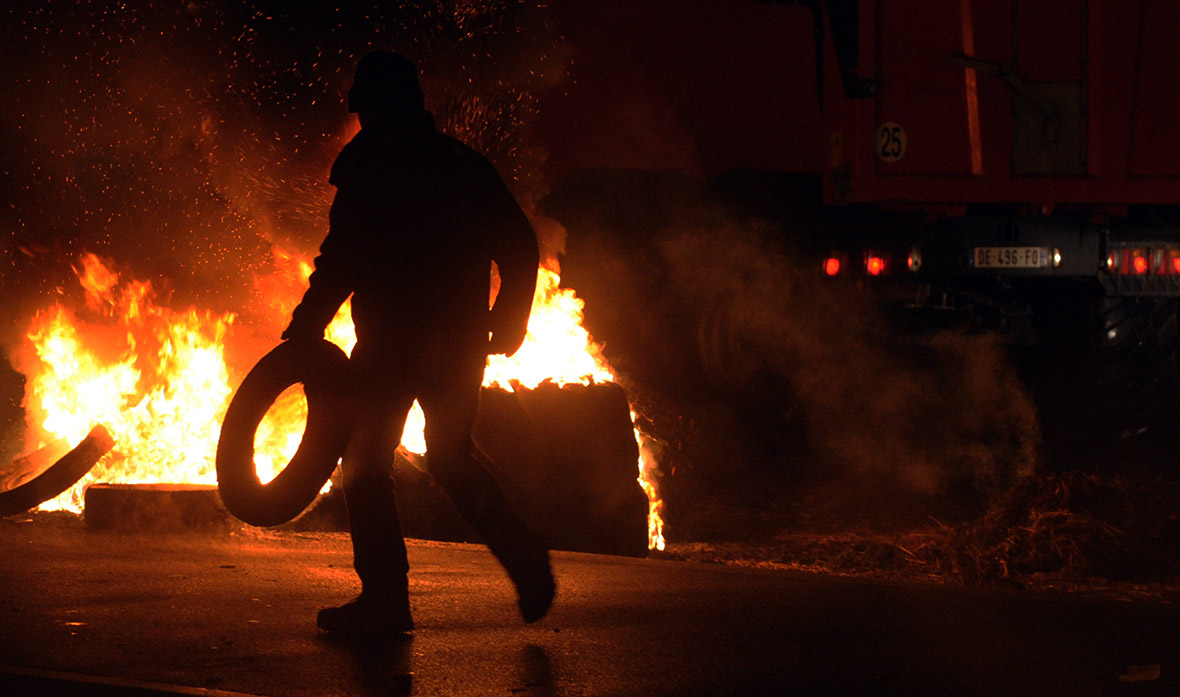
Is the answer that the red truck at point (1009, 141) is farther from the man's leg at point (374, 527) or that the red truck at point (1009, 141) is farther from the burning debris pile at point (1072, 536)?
the man's leg at point (374, 527)

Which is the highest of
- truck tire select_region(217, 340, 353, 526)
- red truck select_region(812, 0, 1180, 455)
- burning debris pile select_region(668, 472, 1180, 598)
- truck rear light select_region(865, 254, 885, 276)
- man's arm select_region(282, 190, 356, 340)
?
red truck select_region(812, 0, 1180, 455)

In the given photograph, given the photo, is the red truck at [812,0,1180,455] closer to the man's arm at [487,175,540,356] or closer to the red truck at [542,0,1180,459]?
the red truck at [542,0,1180,459]

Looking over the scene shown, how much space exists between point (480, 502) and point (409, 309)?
71cm

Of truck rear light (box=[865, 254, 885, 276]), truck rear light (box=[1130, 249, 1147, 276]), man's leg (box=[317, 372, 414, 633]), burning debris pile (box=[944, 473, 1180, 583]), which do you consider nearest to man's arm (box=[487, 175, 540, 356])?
man's leg (box=[317, 372, 414, 633])

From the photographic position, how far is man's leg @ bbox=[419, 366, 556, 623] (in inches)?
166

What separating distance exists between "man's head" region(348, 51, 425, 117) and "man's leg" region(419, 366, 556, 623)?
973 millimetres

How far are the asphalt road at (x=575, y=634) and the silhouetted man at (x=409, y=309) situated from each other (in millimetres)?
313

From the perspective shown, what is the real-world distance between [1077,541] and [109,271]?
663cm

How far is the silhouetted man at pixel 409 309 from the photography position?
13.6 ft

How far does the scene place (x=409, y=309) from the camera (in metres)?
4.15

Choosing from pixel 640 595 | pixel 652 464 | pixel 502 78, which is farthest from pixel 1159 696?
pixel 502 78

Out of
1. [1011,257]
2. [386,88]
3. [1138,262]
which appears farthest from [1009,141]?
[386,88]

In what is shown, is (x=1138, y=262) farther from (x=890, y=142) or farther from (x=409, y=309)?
(x=409, y=309)

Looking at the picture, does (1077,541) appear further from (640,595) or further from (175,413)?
(175,413)
